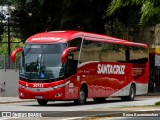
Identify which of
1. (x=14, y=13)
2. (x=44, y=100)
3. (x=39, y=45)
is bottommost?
(x=44, y=100)

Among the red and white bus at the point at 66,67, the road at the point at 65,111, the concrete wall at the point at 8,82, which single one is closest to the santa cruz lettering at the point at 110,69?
the red and white bus at the point at 66,67

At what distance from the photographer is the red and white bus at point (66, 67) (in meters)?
26.2

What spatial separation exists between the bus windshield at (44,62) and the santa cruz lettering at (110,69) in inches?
150

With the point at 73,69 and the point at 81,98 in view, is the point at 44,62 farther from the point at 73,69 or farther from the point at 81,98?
the point at 81,98

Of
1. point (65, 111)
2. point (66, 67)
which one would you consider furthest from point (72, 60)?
point (65, 111)

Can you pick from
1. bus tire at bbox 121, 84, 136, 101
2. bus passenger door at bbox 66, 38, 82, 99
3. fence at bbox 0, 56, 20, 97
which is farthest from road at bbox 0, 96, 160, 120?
fence at bbox 0, 56, 20, 97

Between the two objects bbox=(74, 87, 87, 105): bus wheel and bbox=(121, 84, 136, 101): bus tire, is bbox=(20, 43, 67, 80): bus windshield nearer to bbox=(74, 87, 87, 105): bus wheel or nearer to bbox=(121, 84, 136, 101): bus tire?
bbox=(74, 87, 87, 105): bus wheel

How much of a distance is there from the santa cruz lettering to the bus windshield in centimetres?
380

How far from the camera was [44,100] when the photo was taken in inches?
1095

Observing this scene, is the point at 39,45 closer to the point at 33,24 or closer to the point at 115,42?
the point at 115,42

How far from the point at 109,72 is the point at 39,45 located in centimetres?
550

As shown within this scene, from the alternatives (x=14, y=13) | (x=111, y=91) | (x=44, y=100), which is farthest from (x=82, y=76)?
(x=14, y=13)

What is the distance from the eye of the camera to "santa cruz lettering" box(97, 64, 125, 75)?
2966cm

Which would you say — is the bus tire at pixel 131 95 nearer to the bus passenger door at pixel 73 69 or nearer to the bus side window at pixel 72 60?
the bus passenger door at pixel 73 69
